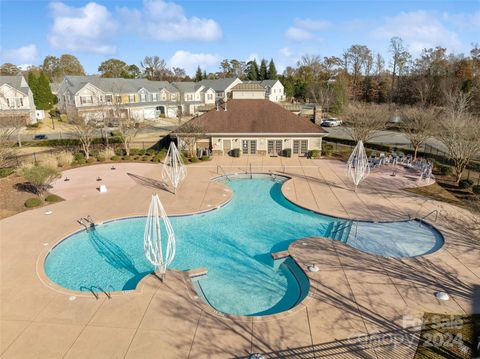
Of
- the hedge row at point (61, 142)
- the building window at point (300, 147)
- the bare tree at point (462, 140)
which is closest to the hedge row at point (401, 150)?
the bare tree at point (462, 140)

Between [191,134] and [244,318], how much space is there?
2366 centimetres

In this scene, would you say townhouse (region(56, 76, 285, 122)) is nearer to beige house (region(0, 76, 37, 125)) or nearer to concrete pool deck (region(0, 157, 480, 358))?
beige house (region(0, 76, 37, 125))

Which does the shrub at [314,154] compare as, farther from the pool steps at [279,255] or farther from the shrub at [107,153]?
the shrub at [107,153]

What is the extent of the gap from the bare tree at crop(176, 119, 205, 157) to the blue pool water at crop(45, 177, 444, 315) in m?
12.4

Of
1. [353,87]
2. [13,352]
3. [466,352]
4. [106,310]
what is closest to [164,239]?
[106,310]

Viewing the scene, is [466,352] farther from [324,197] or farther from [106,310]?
[324,197]

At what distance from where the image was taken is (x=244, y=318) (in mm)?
10852

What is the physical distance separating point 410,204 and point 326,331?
1427 cm

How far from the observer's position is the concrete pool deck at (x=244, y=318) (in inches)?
379

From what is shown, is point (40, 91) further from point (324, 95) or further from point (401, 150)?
point (401, 150)

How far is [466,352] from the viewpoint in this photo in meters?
9.32

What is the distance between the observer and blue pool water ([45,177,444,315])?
1302 centimetres

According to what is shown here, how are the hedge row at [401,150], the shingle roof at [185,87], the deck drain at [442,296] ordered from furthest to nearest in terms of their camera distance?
the shingle roof at [185,87] → the hedge row at [401,150] → the deck drain at [442,296]

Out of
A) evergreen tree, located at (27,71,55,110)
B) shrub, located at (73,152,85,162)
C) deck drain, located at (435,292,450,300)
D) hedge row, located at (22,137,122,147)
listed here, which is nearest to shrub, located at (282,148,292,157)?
hedge row, located at (22,137,122,147)
